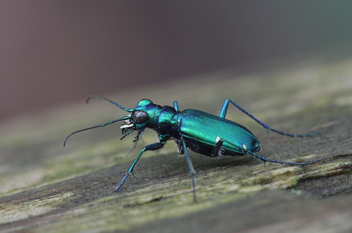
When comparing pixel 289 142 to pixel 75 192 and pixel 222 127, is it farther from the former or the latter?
pixel 75 192

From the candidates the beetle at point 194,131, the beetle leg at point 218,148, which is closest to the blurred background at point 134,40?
the beetle at point 194,131

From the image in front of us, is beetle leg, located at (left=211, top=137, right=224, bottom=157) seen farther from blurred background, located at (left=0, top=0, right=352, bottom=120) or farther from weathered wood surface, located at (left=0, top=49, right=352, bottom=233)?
blurred background, located at (left=0, top=0, right=352, bottom=120)

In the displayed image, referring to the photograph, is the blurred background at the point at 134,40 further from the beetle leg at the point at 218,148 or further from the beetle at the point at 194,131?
the beetle leg at the point at 218,148

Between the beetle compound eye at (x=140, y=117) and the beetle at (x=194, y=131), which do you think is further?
the beetle compound eye at (x=140, y=117)

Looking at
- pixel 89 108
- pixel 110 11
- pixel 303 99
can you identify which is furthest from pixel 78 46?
pixel 303 99

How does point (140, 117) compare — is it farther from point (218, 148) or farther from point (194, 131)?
point (218, 148)

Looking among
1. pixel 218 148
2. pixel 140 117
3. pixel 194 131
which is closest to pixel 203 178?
pixel 218 148
